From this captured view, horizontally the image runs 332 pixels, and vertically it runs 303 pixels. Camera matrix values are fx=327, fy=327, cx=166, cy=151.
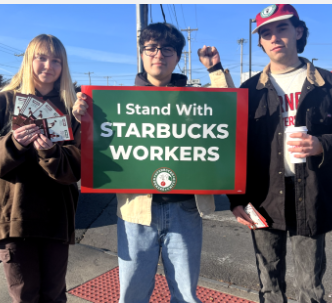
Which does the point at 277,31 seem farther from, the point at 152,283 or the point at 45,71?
the point at 152,283

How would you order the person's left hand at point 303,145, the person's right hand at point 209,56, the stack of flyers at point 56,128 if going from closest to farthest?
the person's left hand at point 303,145 → the stack of flyers at point 56,128 → the person's right hand at point 209,56

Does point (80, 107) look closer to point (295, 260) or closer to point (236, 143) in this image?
point (236, 143)

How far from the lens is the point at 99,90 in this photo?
6.40 feet

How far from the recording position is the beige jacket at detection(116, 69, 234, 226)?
188 cm

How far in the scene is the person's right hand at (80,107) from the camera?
6.23 feet

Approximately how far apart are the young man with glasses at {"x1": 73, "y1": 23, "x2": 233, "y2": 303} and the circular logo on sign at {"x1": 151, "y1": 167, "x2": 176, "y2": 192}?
58mm

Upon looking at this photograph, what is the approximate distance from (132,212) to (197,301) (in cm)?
67

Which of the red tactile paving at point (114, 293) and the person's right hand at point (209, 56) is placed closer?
the person's right hand at point (209, 56)

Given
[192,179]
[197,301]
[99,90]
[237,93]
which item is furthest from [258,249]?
[99,90]

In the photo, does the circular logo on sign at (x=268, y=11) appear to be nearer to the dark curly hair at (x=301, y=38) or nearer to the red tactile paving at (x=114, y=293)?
the dark curly hair at (x=301, y=38)

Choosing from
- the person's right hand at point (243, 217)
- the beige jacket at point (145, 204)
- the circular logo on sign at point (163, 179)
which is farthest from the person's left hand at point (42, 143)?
the person's right hand at point (243, 217)

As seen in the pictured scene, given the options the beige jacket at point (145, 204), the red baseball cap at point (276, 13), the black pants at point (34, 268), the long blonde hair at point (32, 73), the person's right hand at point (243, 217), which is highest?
the red baseball cap at point (276, 13)

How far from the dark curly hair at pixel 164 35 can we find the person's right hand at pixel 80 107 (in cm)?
47

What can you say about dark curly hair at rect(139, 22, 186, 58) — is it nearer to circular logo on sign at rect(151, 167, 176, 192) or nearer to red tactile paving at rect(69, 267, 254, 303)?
circular logo on sign at rect(151, 167, 176, 192)
